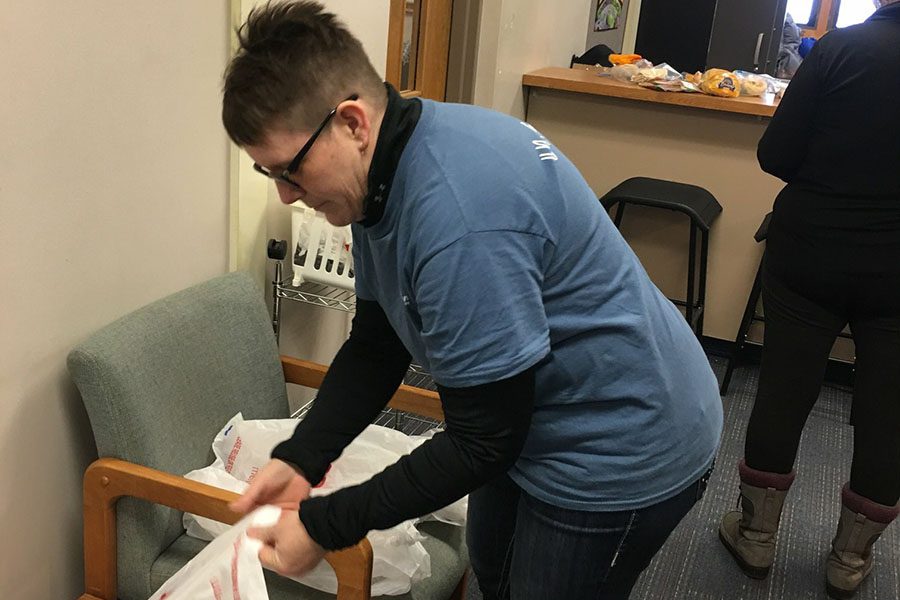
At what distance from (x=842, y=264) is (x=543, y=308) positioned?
4.04 feet

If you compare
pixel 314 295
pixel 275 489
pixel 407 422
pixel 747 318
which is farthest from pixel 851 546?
pixel 275 489

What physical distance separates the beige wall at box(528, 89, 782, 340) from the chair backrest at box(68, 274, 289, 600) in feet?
6.98

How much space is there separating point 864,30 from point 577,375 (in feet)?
4.00

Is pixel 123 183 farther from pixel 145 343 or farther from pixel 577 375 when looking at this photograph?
pixel 577 375

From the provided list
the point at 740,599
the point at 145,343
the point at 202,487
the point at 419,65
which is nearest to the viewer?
the point at 202,487

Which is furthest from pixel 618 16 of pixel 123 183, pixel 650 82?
pixel 123 183

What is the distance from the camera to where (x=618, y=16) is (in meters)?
5.43

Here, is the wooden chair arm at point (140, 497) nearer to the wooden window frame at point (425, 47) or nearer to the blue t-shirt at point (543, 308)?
the blue t-shirt at point (543, 308)

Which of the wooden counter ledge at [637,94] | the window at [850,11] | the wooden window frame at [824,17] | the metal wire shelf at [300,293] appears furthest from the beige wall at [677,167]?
the wooden window frame at [824,17]

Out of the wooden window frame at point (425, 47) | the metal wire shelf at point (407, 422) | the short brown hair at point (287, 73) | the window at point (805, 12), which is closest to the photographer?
the short brown hair at point (287, 73)

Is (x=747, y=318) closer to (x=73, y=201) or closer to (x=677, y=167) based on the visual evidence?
(x=677, y=167)

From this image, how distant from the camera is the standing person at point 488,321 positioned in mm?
763

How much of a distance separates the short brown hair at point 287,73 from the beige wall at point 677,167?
270 cm

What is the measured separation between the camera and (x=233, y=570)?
38.4 inches
